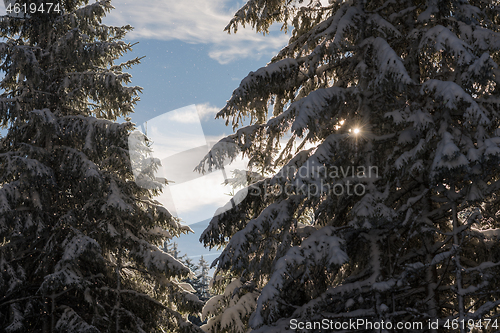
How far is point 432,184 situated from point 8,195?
8.62 meters

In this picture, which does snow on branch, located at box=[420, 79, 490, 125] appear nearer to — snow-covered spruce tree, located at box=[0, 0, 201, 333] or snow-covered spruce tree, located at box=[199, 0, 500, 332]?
snow-covered spruce tree, located at box=[199, 0, 500, 332]

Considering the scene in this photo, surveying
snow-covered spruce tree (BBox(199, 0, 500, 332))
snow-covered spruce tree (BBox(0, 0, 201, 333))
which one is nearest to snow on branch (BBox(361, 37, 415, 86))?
snow-covered spruce tree (BBox(199, 0, 500, 332))

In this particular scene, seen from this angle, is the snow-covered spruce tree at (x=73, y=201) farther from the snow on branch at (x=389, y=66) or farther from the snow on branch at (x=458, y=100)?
the snow on branch at (x=458, y=100)

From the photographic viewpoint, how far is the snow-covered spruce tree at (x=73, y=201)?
28.4ft

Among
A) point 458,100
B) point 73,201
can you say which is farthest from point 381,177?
point 73,201

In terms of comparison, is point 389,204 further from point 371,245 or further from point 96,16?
point 96,16

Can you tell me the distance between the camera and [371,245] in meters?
5.96

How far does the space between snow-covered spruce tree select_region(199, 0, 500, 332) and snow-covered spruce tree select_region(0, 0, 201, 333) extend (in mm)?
3637

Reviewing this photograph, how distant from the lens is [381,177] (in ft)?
19.3

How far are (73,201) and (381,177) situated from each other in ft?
26.3

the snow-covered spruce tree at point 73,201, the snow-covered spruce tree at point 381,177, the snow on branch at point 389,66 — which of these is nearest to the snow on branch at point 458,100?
the snow-covered spruce tree at point 381,177

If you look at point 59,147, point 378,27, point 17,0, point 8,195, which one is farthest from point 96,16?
point 378,27

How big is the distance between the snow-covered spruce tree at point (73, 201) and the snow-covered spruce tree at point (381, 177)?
11.9 feet

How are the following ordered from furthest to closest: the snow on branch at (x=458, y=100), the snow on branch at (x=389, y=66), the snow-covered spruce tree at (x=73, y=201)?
the snow-covered spruce tree at (x=73, y=201), the snow on branch at (x=389, y=66), the snow on branch at (x=458, y=100)
